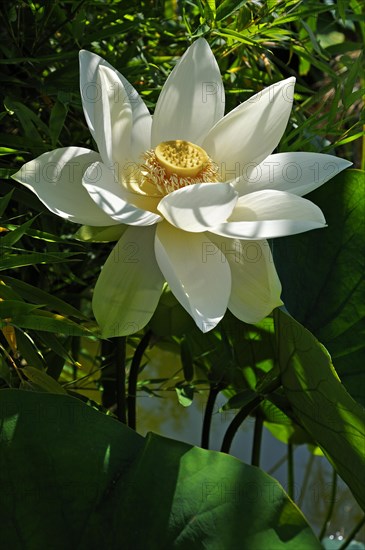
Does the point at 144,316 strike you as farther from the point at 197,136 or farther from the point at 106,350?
the point at 106,350

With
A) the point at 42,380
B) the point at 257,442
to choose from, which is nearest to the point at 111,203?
the point at 42,380

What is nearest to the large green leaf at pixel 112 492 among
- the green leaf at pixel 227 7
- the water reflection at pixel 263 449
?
the green leaf at pixel 227 7

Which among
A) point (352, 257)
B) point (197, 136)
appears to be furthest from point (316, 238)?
point (197, 136)

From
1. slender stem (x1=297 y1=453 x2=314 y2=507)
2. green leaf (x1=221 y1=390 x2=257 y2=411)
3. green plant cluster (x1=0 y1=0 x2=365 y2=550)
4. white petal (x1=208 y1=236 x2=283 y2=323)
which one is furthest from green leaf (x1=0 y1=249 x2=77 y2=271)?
slender stem (x1=297 y1=453 x2=314 y2=507)

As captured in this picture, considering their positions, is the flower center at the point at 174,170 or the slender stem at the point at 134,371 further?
the slender stem at the point at 134,371

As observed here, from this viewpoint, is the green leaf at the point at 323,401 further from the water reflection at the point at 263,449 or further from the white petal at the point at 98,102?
the water reflection at the point at 263,449

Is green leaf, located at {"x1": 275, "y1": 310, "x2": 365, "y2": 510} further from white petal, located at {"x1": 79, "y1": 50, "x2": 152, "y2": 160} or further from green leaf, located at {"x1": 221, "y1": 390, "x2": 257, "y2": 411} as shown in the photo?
white petal, located at {"x1": 79, "y1": 50, "x2": 152, "y2": 160}

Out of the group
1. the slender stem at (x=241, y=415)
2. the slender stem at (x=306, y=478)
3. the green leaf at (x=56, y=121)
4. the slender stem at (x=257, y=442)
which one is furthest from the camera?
the slender stem at (x=306, y=478)
